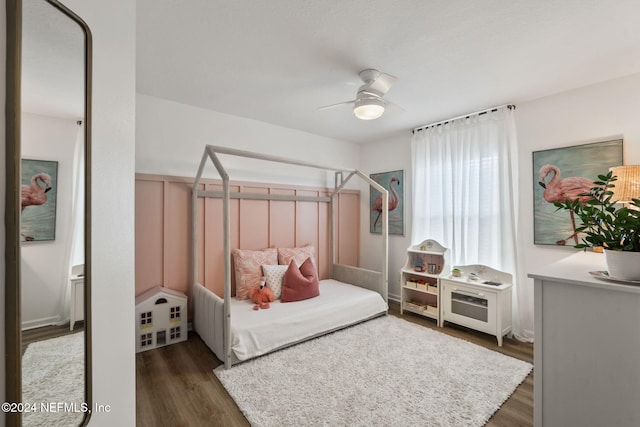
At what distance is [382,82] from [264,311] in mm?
2340

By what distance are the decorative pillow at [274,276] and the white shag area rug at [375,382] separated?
69 cm

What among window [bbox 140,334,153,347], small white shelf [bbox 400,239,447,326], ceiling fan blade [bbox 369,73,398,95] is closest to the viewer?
ceiling fan blade [bbox 369,73,398,95]

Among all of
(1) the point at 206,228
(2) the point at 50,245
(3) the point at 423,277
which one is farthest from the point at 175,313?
(3) the point at 423,277

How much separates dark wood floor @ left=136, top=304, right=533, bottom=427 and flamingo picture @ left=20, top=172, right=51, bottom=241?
5.59 feet

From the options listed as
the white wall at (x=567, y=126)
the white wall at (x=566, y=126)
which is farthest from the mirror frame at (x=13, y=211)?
the white wall at (x=566, y=126)

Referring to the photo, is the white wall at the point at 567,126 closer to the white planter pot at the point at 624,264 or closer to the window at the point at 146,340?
the white planter pot at the point at 624,264

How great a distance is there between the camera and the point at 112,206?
2.93 feet

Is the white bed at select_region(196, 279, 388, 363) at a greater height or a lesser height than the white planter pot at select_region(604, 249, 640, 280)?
lesser

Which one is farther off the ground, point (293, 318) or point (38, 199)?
point (38, 199)

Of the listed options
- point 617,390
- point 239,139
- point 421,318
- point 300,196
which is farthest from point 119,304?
point 421,318

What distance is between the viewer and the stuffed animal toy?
290cm

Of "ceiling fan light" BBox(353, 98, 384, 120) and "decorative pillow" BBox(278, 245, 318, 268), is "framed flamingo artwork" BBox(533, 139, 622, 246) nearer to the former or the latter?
"ceiling fan light" BBox(353, 98, 384, 120)

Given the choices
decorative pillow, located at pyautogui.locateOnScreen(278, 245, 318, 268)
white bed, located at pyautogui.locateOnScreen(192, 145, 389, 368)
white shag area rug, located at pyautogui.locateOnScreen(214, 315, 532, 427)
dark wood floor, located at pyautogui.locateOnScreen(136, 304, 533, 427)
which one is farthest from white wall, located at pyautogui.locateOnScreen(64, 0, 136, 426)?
decorative pillow, located at pyautogui.locateOnScreen(278, 245, 318, 268)

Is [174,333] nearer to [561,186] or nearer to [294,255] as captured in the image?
[294,255]
